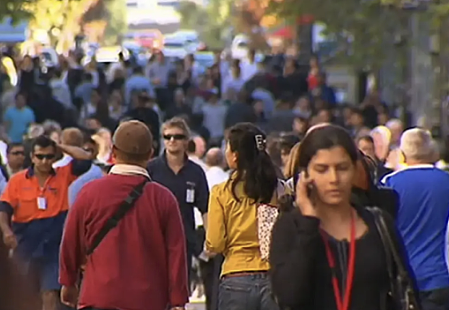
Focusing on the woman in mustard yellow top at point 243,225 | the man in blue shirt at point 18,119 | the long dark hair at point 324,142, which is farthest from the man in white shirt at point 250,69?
the long dark hair at point 324,142

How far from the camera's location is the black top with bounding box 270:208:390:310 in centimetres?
489

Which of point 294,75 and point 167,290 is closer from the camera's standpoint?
point 167,290

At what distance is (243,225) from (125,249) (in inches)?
39.7

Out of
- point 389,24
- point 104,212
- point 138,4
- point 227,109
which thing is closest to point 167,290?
point 104,212

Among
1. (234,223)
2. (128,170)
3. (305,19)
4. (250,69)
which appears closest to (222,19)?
(305,19)

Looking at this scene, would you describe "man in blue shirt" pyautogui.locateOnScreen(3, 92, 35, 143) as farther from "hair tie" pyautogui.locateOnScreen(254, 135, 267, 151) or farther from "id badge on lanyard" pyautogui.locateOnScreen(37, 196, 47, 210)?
"hair tie" pyautogui.locateOnScreen(254, 135, 267, 151)

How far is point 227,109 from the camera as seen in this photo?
83.9ft

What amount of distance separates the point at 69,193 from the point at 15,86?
61.2 ft

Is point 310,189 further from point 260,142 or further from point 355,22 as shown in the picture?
point 355,22

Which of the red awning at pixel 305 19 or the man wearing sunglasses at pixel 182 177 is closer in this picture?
the man wearing sunglasses at pixel 182 177

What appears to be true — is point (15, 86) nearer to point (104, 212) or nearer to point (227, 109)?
point (227, 109)

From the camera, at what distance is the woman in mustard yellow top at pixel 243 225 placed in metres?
8.06

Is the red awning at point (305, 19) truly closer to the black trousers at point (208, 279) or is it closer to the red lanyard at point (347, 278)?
the black trousers at point (208, 279)

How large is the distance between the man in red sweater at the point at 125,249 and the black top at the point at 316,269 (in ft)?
8.14
